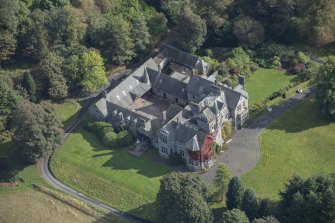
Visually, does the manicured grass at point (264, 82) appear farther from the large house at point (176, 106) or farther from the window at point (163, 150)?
the window at point (163, 150)

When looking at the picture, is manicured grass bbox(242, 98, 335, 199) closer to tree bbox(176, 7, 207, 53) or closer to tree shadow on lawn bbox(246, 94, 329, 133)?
tree shadow on lawn bbox(246, 94, 329, 133)

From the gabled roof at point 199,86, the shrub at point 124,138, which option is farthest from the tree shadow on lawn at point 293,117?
the shrub at point 124,138

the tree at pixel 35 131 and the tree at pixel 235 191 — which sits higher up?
the tree at pixel 35 131

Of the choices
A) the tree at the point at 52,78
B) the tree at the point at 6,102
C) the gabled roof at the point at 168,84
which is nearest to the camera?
the tree at the point at 6,102

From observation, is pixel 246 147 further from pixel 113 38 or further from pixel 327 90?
pixel 113 38

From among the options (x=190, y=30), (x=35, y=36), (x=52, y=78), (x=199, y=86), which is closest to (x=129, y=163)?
(x=199, y=86)

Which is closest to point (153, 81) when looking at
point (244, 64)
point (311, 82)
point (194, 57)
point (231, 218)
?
point (194, 57)

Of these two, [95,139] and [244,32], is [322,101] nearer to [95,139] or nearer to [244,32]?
[244,32]
